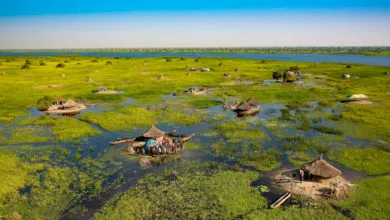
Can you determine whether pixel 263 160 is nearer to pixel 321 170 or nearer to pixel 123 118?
pixel 321 170

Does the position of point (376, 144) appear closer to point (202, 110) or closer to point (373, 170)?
point (373, 170)

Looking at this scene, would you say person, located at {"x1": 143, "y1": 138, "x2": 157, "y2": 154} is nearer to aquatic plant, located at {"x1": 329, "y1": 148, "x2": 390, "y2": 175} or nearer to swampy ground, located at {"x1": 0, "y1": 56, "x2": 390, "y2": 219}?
swampy ground, located at {"x1": 0, "y1": 56, "x2": 390, "y2": 219}

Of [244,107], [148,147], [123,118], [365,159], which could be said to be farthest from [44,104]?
[365,159]

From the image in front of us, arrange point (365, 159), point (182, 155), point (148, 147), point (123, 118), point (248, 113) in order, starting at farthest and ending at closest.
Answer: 1. point (248, 113)
2. point (123, 118)
3. point (182, 155)
4. point (148, 147)
5. point (365, 159)

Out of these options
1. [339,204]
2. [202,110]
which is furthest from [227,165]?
[202,110]

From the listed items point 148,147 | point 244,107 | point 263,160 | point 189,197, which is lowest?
point 189,197

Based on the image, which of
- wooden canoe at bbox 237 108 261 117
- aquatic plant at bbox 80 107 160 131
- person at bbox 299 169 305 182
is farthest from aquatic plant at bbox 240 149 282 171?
aquatic plant at bbox 80 107 160 131

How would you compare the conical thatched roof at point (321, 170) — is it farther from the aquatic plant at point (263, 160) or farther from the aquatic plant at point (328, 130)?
the aquatic plant at point (328, 130)
